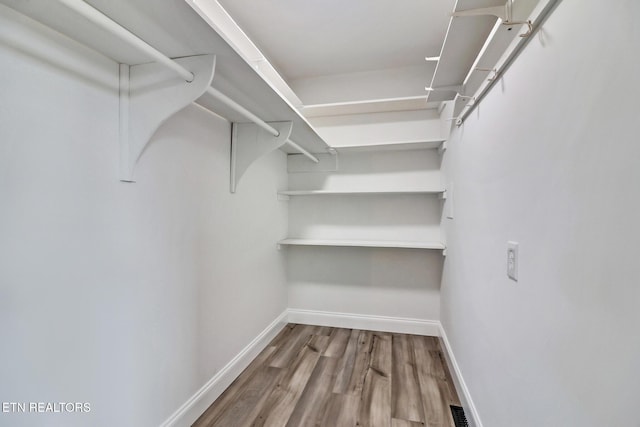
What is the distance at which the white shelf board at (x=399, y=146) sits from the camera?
240cm

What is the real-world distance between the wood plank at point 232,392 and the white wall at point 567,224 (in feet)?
4.75

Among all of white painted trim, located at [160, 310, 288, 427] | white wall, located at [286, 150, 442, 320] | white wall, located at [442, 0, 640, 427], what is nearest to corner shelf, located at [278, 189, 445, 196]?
white wall, located at [286, 150, 442, 320]

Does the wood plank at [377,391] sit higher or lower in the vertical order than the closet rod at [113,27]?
lower

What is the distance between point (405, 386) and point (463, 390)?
38cm

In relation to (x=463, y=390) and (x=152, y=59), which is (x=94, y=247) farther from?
(x=463, y=390)

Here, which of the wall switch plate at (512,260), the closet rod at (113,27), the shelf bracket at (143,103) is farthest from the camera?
the shelf bracket at (143,103)

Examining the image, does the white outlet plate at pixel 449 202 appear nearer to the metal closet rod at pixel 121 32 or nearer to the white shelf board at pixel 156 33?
the white shelf board at pixel 156 33

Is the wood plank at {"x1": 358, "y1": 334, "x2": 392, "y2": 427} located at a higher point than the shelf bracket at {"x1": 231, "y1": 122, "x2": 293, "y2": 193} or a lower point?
lower

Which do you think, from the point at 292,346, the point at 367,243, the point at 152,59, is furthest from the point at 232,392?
the point at 152,59

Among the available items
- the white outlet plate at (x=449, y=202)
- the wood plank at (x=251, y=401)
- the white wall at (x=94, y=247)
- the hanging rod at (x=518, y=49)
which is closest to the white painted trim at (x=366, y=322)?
the wood plank at (x=251, y=401)

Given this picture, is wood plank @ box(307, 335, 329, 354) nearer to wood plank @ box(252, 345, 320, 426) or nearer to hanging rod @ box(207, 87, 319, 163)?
wood plank @ box(252, 345, 320, 426)

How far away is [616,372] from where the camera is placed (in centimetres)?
54

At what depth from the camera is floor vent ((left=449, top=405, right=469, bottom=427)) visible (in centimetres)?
157

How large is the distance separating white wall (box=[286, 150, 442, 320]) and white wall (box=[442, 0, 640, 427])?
143 cm
